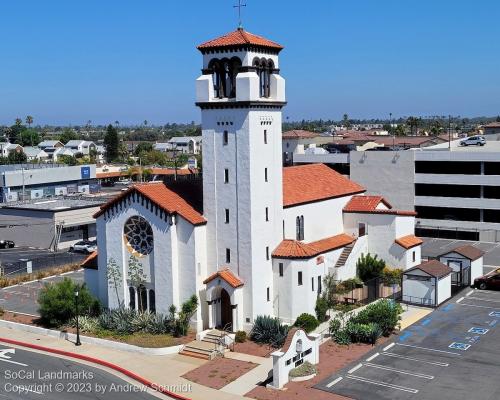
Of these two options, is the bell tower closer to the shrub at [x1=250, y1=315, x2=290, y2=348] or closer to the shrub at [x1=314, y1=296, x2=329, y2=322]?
the shrub at [x1=250, y1=315, x2=290, y2=348]

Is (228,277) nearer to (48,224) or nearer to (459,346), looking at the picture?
(459,346)

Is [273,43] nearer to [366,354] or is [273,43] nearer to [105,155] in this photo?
[366,354]

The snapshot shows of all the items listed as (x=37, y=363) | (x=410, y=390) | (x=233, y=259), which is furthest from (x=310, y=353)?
(x=37, y=363)

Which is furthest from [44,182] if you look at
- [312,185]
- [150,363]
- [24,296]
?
[150,363]

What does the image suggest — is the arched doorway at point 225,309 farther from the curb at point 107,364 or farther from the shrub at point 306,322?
the curb at point 107,364

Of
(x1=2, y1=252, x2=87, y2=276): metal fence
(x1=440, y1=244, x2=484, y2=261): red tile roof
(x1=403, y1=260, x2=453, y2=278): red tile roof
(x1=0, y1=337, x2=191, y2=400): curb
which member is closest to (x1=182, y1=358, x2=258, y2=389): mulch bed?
(x1=0, y1=337, x2=191, y2=400): curb
